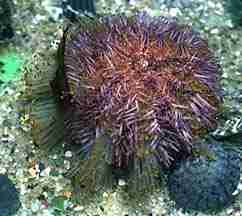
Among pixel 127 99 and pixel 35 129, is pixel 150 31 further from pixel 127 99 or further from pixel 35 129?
pixel 35 129

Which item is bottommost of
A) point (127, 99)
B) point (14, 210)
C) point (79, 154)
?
point (14, 210)

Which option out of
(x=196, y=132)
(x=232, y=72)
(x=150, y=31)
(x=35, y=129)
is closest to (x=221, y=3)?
(x=232, y=72)

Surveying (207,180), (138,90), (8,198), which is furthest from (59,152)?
(207,180)

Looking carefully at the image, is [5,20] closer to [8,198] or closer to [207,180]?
[8,198]

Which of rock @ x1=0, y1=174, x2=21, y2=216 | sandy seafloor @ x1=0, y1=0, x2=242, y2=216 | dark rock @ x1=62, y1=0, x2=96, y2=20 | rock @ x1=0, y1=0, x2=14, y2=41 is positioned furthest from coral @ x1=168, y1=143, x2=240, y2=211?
rock @ x1=0, y1=0, x2=14, y2=41

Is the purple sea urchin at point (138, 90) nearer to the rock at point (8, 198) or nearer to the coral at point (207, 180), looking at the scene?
the coral at point (207, 180)
